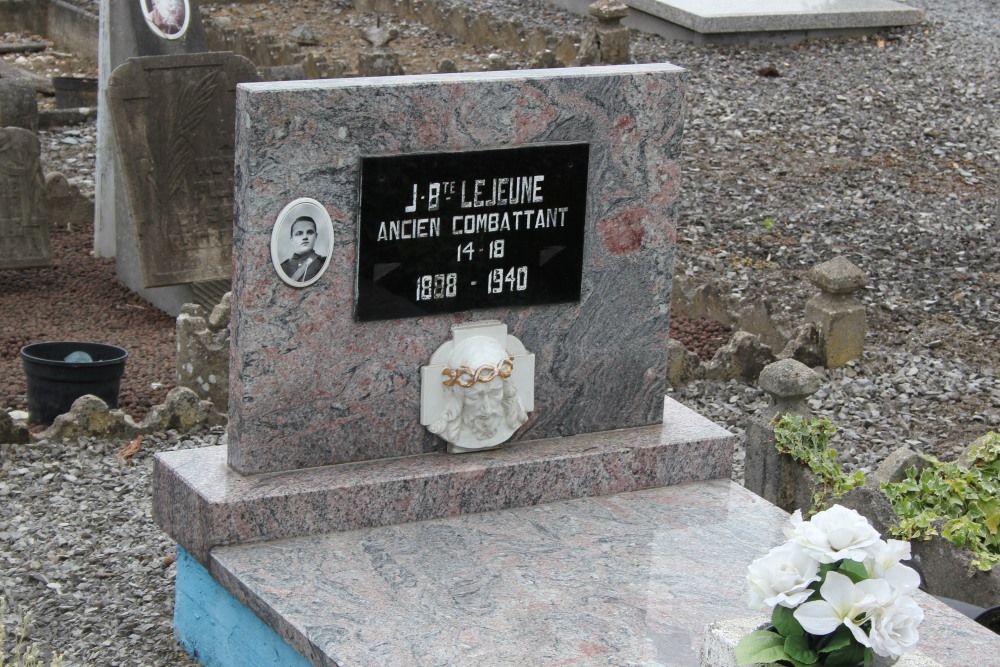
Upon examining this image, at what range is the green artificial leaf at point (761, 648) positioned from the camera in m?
3.51

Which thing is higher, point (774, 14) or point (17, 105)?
point (774, 14)

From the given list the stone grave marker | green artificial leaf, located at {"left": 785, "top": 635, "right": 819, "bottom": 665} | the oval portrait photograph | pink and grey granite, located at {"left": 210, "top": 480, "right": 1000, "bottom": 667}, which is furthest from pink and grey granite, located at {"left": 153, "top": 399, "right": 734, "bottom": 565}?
the oval portrait photograph

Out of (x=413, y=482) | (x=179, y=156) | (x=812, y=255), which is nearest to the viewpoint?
(x=413, y=482)

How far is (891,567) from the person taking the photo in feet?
11.3

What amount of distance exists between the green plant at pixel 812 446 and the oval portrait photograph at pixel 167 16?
4.87m

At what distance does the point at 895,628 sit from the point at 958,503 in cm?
214

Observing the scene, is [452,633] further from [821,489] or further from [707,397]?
[707,397]

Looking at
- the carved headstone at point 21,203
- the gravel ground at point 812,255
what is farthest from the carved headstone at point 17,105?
the carved headstone at point 21,203

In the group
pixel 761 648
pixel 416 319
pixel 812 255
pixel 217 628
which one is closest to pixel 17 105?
pixel 812 255

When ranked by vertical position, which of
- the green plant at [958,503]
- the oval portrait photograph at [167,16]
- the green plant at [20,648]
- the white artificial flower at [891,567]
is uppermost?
the oval portrait photograph at [167,16]

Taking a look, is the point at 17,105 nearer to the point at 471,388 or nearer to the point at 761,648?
the point at 471,388

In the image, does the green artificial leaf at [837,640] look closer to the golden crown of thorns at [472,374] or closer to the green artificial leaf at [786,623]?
the green artificial leaf at [786,623]

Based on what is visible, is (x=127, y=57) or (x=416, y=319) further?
(x=127, y=57)

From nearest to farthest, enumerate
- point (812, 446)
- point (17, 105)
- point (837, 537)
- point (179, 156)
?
point (837, 537) → point (812, 446) → point (179, 156) → point (17, 105)
